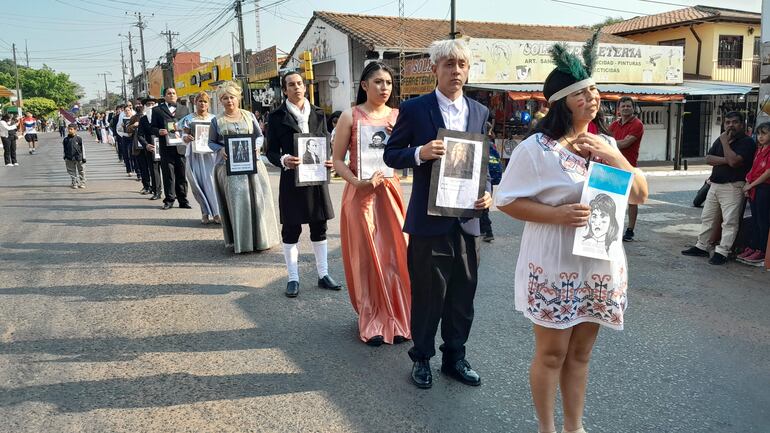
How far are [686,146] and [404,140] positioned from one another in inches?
992

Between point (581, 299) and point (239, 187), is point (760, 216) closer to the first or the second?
point (581, 299)

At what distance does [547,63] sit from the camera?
2139 cm

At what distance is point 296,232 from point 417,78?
537 inches

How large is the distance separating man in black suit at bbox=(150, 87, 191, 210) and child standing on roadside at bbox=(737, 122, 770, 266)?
8.16 meters

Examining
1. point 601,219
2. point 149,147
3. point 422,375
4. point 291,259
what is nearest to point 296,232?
point 291,259

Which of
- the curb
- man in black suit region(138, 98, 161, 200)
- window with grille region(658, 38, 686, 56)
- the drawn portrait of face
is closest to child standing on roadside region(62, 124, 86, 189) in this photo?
man in black suit region(138, 98, 161, 200)

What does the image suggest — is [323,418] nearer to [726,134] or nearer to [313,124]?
[313,124]

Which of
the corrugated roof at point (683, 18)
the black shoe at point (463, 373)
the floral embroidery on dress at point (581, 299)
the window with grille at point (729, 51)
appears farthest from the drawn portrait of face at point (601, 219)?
the window with grille at point (729, 51)

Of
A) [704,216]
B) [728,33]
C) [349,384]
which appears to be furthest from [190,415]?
[728,33]

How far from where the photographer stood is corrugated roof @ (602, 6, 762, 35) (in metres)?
25.5

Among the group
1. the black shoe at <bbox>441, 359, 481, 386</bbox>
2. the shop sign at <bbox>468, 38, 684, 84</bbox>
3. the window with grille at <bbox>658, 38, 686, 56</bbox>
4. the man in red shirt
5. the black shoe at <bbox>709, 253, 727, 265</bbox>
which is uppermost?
the window with grille at <bbox>658, 38, 686, 56</bbox>

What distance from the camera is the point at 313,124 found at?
5.41 metres

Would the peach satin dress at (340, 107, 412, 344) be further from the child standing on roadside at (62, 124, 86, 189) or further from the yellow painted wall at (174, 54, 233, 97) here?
the yellow painted wall at (174, 54, 233, 97)

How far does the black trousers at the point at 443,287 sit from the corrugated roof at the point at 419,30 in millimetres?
18665
